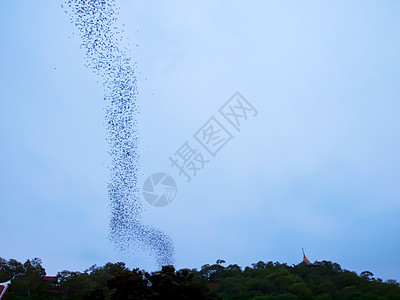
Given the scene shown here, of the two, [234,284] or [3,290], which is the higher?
Answer: [234,284]

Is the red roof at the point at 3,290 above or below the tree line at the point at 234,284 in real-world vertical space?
below

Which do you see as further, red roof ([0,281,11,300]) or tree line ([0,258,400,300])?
tree line ([0,258,400,300])

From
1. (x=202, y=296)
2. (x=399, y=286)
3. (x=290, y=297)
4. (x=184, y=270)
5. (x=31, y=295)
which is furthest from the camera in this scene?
(x=399, y=286)

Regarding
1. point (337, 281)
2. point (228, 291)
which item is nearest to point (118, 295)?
point (228, 291)

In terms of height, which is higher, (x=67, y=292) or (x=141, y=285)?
(x=67, y=292)

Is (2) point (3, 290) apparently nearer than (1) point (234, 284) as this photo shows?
Yes

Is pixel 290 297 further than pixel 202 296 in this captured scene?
Yes

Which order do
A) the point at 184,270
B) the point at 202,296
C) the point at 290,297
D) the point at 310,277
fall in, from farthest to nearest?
the point at 310,277
the point at 290,297
the point at 184,270
the point at 202,296

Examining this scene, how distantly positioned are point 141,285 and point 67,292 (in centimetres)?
1438

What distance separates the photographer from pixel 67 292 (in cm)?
2856

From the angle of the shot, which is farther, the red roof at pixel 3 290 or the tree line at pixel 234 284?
the tree line at pixel 234 284

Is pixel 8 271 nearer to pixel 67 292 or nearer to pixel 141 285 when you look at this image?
pixel 67 292

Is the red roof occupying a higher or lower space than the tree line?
lower

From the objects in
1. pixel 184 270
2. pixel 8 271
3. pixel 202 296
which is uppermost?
pixel 8 271
